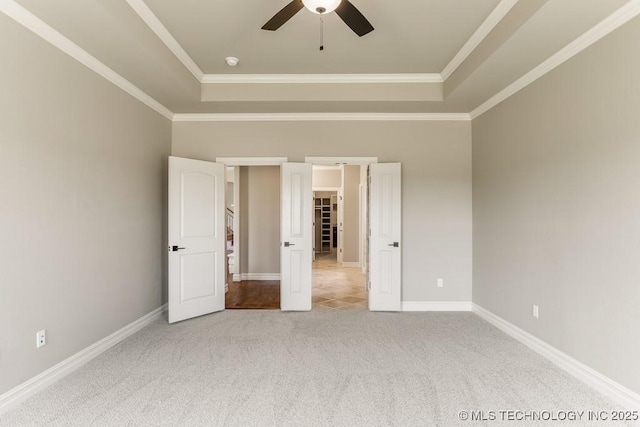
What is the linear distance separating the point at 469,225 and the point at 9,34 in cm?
477

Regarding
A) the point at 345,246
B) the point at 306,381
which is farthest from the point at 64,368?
the point at 345,246

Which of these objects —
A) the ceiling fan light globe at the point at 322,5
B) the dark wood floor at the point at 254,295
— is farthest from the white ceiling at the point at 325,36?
the dark wood floor at the point at 254,295

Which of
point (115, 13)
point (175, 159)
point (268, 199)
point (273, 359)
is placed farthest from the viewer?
point (268, 199)

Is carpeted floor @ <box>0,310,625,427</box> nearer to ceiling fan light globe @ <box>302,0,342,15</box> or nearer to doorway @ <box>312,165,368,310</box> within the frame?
doorway @ <box>312,165,368,310</box>

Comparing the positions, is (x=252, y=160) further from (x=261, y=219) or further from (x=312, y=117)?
(x=261, y=219)

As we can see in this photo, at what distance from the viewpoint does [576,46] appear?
7.98 ft

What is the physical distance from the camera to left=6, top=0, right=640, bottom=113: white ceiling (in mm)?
2242

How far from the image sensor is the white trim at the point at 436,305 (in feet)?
13.5

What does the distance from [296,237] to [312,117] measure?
1.64 m

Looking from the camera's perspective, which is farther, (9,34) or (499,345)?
(499,345)

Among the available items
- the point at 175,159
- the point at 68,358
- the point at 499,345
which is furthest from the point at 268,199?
the point at 499,345

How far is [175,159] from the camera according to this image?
3.66m

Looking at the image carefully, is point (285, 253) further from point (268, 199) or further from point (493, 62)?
point (493, 62)

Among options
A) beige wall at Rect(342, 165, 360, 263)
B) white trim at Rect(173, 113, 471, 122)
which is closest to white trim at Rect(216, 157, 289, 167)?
white trim at Rect(173, 113, 471, 122)
